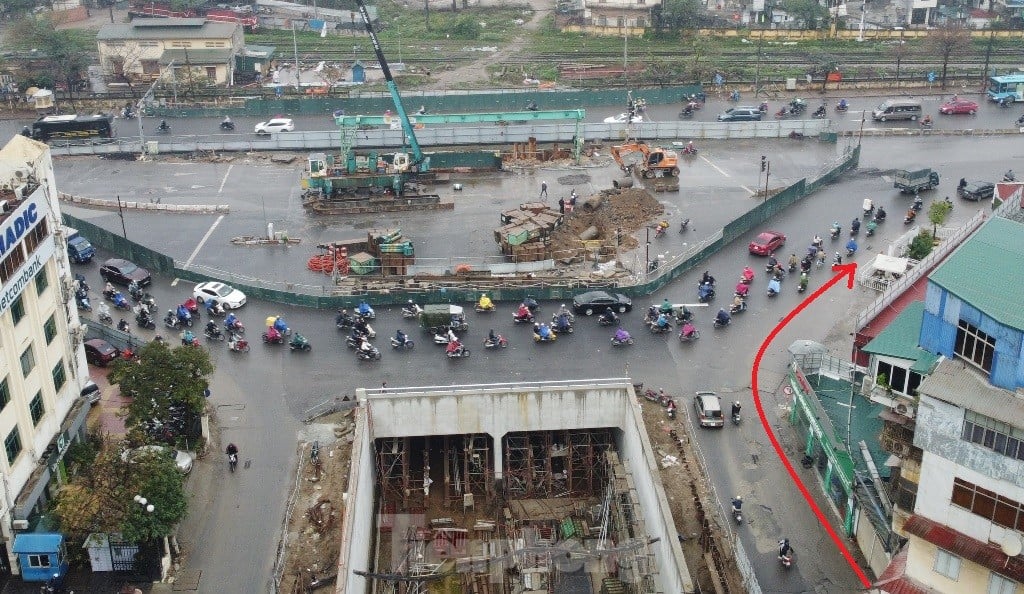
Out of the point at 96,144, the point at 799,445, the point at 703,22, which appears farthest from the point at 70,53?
the point at 799,445

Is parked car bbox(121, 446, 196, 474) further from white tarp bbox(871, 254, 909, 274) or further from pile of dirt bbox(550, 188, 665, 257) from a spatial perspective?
white tarp bbox(871, 254, 909, 274)

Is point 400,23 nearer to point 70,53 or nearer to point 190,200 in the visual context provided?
point 70,53

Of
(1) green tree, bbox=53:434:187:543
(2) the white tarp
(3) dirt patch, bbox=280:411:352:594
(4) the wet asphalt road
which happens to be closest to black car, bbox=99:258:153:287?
(4) the wet asphalt road

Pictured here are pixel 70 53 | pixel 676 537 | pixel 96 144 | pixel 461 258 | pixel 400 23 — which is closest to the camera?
pixel 676 537

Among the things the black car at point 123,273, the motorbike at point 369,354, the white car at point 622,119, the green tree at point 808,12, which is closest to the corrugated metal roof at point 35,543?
the motorbike at point 369,354

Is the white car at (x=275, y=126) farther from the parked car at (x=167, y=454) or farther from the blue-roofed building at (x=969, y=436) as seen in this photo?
the blue-roofed building at (x=969, y=436)

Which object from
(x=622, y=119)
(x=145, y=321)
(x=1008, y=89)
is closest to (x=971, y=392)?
(x=145, y=321)

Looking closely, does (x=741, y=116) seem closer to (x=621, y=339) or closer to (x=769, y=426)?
(x=621, y=339)
